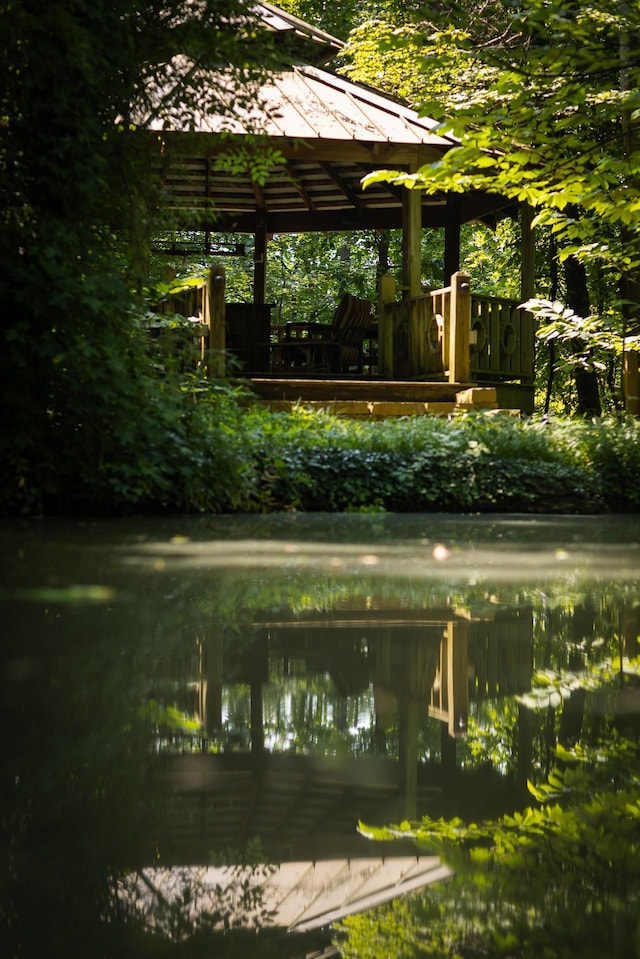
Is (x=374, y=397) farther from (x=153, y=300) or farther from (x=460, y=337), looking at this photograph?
(x=153, y=300)

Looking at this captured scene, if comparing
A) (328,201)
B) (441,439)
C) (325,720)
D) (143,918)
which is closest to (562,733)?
(325,720)

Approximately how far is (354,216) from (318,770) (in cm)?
1959

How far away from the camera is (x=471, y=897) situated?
138 centimetres

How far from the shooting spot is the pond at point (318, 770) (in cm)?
133

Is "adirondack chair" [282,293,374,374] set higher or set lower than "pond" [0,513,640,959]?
higher

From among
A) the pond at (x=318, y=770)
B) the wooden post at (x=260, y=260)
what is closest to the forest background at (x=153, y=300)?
the pond at (x=318, y=770)

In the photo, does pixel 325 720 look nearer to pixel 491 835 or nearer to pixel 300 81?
pixel 491 835

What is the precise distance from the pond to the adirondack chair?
1294 cm

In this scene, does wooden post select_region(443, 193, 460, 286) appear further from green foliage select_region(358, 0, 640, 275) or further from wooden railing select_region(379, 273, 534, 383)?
green foliage select_region(358, 0, 640, 275)

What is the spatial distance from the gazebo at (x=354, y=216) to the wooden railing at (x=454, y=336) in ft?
0.06

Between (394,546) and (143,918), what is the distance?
472 centimetres

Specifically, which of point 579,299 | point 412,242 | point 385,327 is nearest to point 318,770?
point 385,327

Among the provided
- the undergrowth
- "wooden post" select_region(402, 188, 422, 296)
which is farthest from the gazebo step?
"wooden post" select_region(402, 188, 422, 296)

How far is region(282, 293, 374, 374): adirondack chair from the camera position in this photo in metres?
17.0
